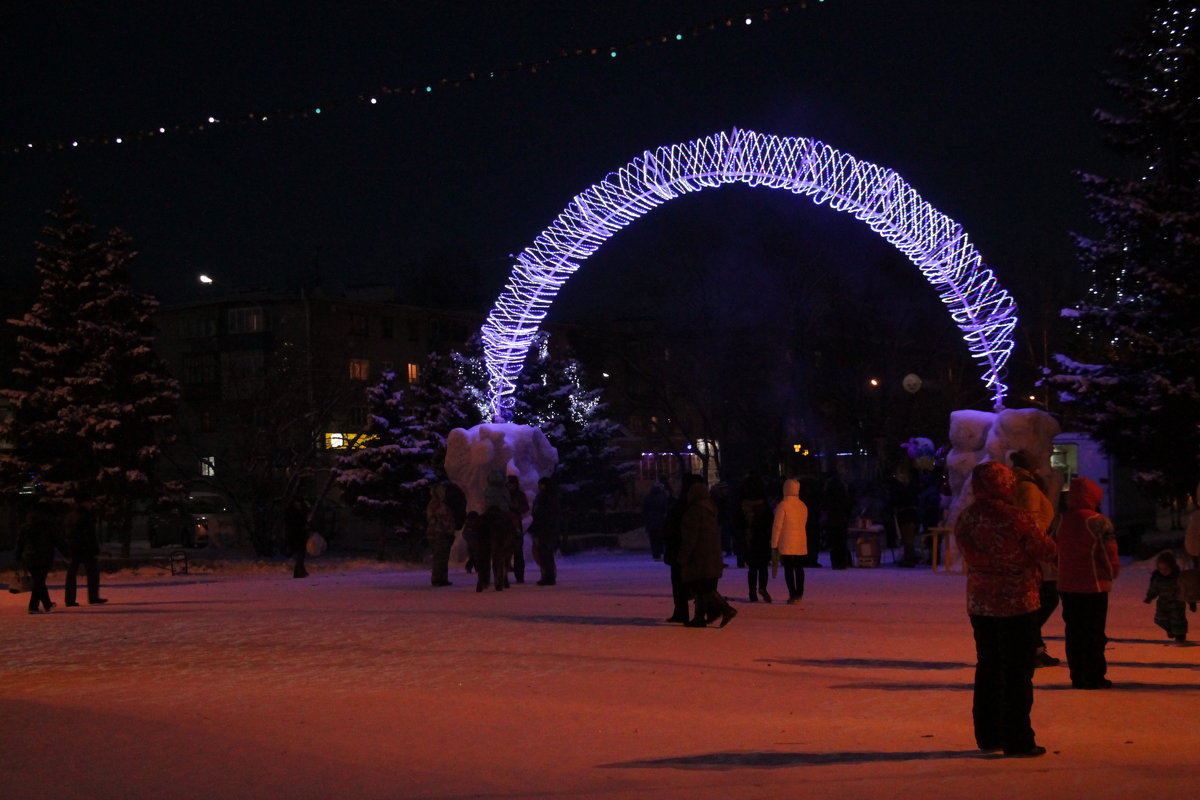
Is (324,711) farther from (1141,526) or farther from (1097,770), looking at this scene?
(1141,526)

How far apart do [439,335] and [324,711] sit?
65.6 metres

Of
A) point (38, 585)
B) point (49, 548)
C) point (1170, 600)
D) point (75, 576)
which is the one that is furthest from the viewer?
point (75, 576)

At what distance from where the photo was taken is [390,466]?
134 feet

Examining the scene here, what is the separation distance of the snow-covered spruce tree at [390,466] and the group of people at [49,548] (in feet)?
63.4


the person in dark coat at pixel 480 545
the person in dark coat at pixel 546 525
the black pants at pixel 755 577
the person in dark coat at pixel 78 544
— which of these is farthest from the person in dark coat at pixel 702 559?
the person in dark coat at pixel 78 544

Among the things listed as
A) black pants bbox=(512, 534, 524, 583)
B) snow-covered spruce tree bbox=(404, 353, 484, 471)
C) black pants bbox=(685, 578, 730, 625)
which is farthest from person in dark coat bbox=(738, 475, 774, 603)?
snow-covered spruce tree bbox=(404, 353, 484, 471)

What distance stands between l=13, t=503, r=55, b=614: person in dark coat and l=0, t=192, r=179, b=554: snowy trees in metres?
15.9

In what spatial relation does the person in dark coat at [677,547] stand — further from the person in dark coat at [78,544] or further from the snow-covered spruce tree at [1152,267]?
the snow-covered spruce tree at [1152,267]

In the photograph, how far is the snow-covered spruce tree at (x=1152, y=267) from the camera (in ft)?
79.5

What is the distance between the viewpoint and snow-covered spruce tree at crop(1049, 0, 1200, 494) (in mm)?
24234

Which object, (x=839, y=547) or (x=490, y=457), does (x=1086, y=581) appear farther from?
(x=490, y=457)

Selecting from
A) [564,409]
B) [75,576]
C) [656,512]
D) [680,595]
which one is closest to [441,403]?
[564,409]

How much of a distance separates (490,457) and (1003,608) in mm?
19798

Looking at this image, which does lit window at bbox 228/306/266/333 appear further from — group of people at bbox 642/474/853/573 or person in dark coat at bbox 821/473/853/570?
person in dark coat at bbox 821/473/853/570
